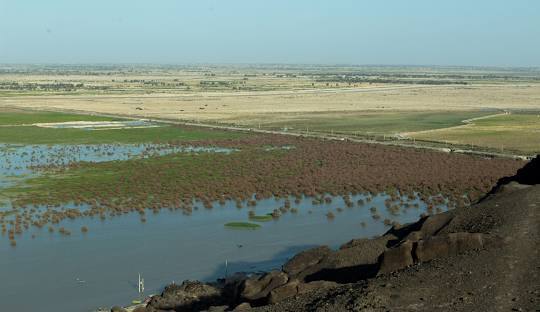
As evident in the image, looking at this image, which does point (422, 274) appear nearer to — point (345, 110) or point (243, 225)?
point (243, 225)

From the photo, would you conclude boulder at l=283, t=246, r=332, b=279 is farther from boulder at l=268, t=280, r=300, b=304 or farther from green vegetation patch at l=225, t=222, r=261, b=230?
green vegetation patch at l=225, t=222, r=261, b=230

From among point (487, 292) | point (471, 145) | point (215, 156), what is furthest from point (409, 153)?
point (487, 292)

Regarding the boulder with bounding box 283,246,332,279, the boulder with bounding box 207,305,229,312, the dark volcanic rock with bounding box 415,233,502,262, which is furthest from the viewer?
the boulder with bounding box 283,246,332,279

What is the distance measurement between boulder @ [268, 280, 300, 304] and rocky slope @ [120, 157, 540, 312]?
0.02 metres

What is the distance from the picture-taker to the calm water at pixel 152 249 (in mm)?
23250

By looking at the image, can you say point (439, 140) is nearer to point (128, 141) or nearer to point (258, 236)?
point (128, 141)

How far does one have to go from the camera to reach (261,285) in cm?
1867

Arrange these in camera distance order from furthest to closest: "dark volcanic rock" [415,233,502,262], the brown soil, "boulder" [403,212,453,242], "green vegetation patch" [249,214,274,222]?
"green vegetation patch" [249,214,274,222], "boulder" [403,212,453,242], "dark volcanic rock" [415,233,502,262], the brown soil

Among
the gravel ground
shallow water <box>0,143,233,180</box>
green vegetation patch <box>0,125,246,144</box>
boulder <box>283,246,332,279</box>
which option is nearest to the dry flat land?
green vegetation patch <box>0,125,246,144</box>

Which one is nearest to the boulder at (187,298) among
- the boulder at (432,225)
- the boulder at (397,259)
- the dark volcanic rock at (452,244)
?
the boulder at (397,259)

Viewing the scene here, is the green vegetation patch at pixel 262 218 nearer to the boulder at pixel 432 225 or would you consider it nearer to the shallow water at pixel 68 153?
the boulder at pixel 432 225

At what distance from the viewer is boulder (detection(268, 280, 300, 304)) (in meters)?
17.0

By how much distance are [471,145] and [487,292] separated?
140 ft

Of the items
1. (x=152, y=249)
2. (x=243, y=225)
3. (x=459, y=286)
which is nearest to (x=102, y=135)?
(x=243, y=225)
